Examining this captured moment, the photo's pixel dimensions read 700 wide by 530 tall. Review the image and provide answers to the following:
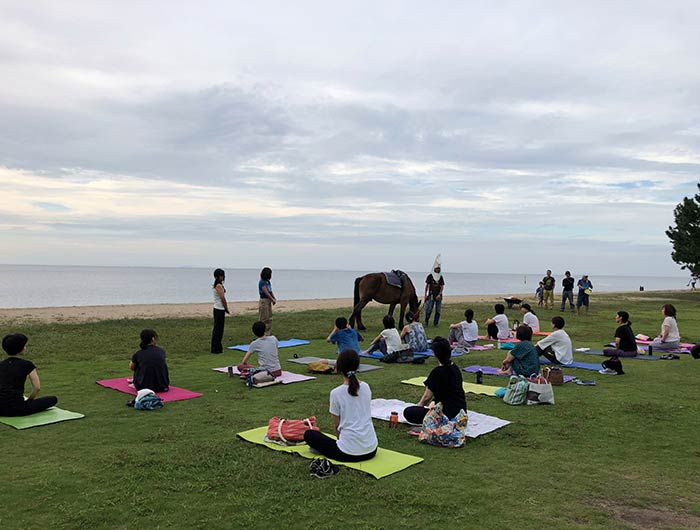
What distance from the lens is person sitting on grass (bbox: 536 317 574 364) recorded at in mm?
11234

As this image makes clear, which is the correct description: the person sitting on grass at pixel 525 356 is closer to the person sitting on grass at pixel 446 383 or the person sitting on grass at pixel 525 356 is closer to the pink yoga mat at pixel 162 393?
the person sitting on grass at pixel 446 383

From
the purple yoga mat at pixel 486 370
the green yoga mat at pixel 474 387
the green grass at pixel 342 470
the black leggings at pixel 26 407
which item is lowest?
the green grass at pixel 342 470

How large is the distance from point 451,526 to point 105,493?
301cm

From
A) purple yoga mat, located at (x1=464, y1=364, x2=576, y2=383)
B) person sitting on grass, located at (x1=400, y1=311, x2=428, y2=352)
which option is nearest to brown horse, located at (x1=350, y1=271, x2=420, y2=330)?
person sitting on grass, located at (x1=400, y1=311, x2=428, y2=352)

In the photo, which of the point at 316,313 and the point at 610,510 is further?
the point at 316,313

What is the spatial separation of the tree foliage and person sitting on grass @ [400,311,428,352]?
101ft

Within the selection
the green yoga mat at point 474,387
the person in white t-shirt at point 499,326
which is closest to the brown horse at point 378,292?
the person in white t-shirt at point 499,326

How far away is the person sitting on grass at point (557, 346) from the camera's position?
36.9 ft

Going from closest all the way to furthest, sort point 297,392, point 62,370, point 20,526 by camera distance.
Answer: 1. point 20,526
2. point 297,392
3. point 62,370

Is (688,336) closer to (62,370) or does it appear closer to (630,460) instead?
(630,460)

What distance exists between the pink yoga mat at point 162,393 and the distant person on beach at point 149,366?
181 millimetres

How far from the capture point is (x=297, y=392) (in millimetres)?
9094

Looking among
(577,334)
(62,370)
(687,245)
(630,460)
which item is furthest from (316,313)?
(687,245)

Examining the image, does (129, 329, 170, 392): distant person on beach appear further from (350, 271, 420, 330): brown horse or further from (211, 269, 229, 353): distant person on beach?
(350, 271, 420, 330): brown horse
